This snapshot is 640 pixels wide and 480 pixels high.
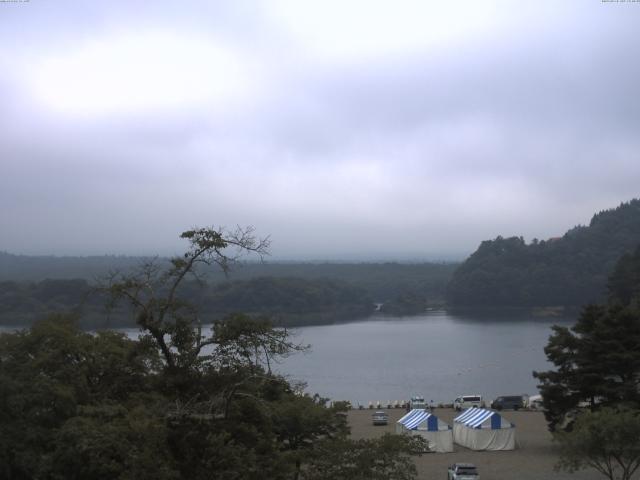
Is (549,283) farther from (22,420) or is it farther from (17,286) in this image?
(22,420)

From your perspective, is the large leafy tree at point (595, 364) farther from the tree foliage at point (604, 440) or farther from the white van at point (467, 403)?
the white van at point (467, 403)

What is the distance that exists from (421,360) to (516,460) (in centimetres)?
2455

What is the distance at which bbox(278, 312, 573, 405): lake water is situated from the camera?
30.8 m

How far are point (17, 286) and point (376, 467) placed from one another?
5806cm

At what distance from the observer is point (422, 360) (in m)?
39.9

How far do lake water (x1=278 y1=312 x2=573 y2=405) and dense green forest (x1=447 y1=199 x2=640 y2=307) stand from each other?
14.1 metres

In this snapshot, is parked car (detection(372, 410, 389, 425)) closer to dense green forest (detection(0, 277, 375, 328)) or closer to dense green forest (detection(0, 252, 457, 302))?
dense green forest (detection(0, 277, 375, 328))

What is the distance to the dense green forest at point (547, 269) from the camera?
244 ft

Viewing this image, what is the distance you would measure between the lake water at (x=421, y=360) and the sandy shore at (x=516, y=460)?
5867 mm

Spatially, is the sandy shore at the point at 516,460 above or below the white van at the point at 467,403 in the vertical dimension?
above

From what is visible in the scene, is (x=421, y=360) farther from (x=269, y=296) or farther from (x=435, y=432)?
(x=269, y=296)

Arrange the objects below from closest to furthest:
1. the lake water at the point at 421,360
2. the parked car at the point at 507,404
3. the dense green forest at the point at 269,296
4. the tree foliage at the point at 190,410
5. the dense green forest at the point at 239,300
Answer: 1. the tree foliage at the point at 190,410
2. the parked car at the point at 507,404
3. the lake water at the point at 421,360
4. the dense green forest at the point at 239,300
5. the dense green forest at the point at 269,296

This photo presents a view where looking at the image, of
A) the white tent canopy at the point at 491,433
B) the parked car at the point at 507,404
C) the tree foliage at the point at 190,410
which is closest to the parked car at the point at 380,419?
the white tent canopy at the point at 491,433

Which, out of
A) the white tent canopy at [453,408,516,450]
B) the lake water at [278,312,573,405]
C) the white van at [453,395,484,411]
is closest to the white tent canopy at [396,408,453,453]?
the white tent canopy at [453,408,516,450]
